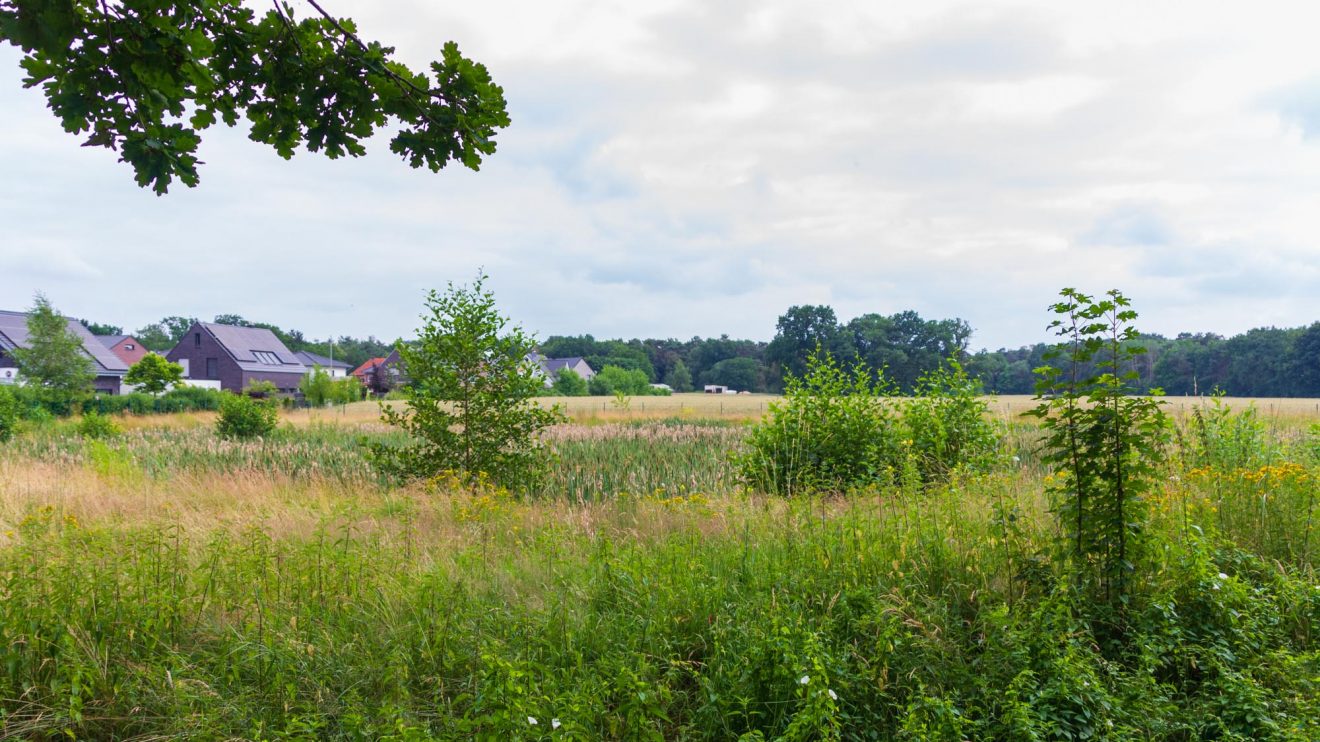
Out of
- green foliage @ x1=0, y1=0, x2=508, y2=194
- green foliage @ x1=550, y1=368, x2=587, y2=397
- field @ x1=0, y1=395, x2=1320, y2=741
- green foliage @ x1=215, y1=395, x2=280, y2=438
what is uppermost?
green foliage @ x1=0, y1=0, x2=508, y2=194

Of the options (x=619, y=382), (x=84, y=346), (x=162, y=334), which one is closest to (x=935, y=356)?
(x=619, y=382)

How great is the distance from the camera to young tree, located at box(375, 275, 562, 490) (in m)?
8.67

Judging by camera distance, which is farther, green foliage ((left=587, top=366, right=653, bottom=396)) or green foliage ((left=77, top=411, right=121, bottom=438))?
green foliage ((left=587, top=366, right=653, bottom=396))

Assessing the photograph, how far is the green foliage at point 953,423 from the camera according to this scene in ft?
26.7

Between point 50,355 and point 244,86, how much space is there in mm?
Answer: 33370

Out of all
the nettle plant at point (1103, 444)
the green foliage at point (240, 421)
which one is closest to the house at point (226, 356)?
the green foliage at point (240, 421)

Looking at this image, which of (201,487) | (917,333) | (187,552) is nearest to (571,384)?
(917,333)

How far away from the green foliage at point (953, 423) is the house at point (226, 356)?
5487cm

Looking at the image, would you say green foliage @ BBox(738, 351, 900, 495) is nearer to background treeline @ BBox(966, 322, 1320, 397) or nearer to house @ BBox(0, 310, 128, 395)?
background treeline @ BBox(966, 322, 1320, 397)

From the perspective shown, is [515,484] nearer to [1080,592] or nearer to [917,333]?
[1080,592]

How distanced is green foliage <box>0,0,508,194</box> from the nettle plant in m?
3.85

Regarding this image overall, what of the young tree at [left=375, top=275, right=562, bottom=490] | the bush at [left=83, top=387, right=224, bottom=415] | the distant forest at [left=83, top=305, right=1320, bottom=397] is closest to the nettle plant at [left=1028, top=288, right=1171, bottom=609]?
the young tree at [left=375, top=275, right=562, bottom=490]

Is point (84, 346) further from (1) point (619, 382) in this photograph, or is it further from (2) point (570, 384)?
(1) point (619, 382)

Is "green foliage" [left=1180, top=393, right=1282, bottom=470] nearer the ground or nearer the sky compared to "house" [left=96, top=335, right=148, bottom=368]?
nearer the ground
